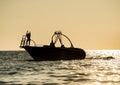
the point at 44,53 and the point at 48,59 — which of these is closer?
the point at 44,53

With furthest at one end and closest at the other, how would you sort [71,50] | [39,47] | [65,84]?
[71,50], [39,47], [65,84]

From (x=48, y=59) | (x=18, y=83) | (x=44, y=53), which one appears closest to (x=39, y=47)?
(x=44, y=53)

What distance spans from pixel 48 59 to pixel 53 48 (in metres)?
8.65

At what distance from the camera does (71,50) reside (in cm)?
10425

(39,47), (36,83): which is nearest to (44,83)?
(36,83)

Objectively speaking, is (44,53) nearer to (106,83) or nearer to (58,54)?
(58,54)

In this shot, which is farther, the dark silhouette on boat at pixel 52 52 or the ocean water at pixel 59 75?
the dark silhouette on boat at pixel 52 52

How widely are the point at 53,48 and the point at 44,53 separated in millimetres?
2615

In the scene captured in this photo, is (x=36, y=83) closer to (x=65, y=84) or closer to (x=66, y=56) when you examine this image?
(x=65, y=84)

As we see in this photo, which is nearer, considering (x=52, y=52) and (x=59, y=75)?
(x=59, y=75)

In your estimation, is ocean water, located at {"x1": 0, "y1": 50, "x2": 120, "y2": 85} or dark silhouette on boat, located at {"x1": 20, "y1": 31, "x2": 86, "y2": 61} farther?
dark silhouette on boat, located at {"x1": 20, "y1": 31, "x2": 86, "y2": 61}

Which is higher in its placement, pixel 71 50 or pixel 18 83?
pixel 71 50

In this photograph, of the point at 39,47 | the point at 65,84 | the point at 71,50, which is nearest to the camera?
the point at 65,84

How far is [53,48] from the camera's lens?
9900cm
